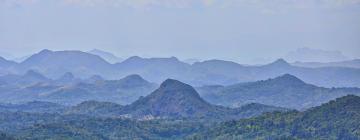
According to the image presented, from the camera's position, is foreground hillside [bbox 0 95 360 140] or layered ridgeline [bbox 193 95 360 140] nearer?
layered ridgeline [bbox 193 95 360 140]

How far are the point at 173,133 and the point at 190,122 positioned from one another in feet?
57.9

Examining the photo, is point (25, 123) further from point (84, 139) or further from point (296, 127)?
point (296, 127)

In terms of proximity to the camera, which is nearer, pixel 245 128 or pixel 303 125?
pixel 303 125

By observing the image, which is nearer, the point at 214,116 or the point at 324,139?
the point at 324,139

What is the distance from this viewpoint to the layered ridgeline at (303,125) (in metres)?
131

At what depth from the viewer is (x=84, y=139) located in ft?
444

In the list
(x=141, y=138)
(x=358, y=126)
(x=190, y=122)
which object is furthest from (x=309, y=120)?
(x=190, y=122)

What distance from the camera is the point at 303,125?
136 m

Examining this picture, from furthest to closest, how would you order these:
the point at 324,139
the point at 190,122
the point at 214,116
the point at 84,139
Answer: the point at 214,116 → the point at 190,122 → the point at 84,139 → the point at 324,139

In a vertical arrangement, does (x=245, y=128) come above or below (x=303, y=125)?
below

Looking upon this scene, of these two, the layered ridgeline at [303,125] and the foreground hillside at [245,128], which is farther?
the foreground hillside at [245,128]

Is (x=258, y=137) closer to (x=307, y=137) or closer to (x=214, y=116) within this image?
(x=307, y=137)

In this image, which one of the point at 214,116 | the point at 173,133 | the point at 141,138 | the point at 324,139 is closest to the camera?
the point at 324,139

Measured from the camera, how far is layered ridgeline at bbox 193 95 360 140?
429 ft
